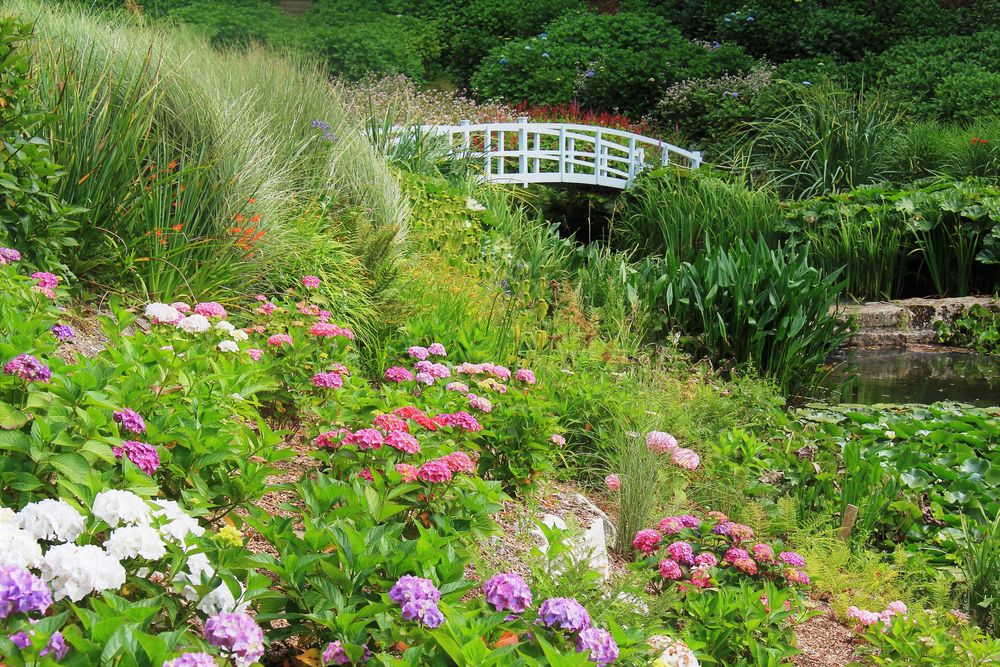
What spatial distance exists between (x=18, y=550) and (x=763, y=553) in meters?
2.37

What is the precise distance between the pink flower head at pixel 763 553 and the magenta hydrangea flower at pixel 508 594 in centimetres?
138

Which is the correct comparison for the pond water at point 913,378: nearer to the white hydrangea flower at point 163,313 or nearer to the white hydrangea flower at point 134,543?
the white hydrangea flower at point 163,313

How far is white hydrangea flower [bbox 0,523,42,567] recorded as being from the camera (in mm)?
1759

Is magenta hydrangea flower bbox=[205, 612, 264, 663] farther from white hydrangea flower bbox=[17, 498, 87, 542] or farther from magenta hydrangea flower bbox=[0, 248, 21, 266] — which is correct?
magenta hydrangea flower bbox=[0, 248, 21, 266]

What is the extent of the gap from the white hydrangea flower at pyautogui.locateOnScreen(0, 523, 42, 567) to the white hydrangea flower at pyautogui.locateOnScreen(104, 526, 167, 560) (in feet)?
0.46

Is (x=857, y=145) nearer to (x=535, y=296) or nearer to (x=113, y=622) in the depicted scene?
(x=535, y=296)

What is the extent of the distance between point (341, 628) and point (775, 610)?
1.58m

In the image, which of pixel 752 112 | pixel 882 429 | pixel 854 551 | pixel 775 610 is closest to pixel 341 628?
pixel 775 610

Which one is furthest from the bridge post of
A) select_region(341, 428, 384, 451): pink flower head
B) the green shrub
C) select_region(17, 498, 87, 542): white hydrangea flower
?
select_region(17, 498, 87, 542): white hydrangea flower

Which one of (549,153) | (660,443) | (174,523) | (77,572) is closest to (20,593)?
(77,572)

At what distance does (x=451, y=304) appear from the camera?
5648 millimetres

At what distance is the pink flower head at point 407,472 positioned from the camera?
8.72ft

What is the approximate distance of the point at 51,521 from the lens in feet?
6.39

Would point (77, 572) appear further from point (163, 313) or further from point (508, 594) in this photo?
point (163, 313)
